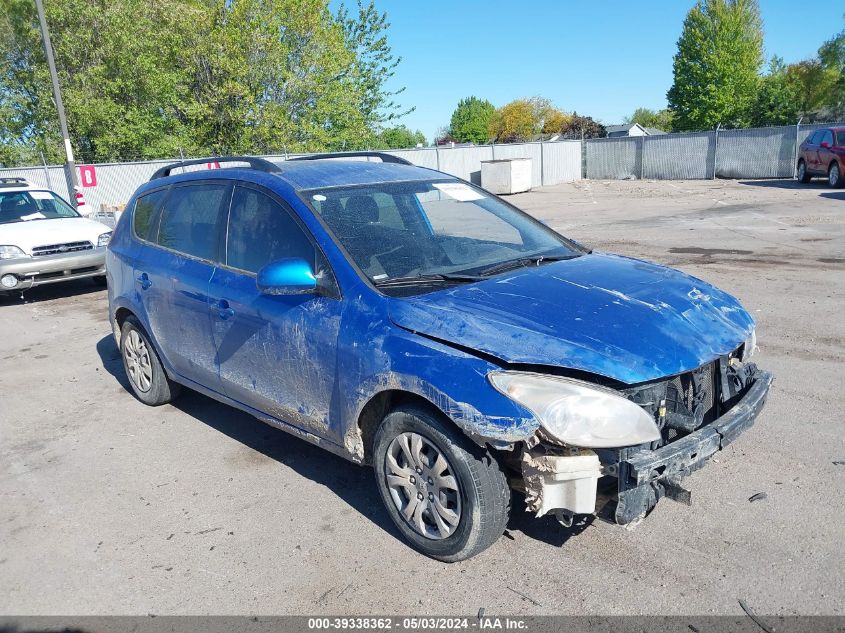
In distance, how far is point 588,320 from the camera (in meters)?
3.11

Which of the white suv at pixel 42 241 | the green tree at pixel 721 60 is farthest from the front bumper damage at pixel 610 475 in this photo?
the green tree at pixel 721 60

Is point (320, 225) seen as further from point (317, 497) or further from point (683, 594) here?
point (683, 594)

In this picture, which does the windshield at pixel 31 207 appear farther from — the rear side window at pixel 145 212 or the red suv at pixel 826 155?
the red suv at pixel 826 155

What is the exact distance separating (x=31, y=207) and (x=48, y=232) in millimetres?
1063

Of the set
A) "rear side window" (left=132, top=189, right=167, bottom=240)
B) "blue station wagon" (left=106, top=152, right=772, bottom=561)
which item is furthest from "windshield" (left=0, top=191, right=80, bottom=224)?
"blue station wagon" (left=106, top=152, right=772, bottom=561)

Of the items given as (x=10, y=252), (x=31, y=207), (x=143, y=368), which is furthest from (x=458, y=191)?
(x=31, y=207)

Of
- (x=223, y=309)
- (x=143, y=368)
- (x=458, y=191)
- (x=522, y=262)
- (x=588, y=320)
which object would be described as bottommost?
(x=143, y=368)

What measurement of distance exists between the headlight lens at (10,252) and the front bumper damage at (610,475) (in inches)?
375

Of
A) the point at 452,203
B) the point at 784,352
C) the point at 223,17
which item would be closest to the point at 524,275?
the point at 452,203

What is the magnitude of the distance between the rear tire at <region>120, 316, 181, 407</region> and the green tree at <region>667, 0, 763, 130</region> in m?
62.4

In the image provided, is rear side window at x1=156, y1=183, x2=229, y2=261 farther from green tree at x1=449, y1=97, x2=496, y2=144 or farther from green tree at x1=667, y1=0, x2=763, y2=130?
green tree at x1=449, y1=97, x2=496, y2=144

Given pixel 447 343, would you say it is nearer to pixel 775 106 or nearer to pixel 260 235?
pixel 260 235

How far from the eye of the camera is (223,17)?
28672 mm

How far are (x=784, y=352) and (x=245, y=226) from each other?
4.61 metres
